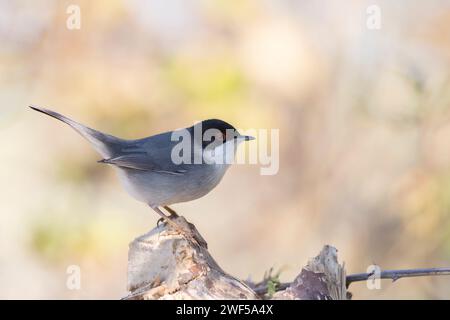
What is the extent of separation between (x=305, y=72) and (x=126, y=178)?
2.53 m

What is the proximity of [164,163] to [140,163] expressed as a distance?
0.16m

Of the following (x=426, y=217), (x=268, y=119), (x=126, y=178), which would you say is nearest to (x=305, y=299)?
(x=126, y=178)

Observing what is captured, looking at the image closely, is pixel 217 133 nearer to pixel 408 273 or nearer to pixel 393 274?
pixel 393 274

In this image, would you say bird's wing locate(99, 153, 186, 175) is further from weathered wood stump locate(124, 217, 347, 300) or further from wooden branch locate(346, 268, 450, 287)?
wooden branch locate(346, 268, 450, 287)

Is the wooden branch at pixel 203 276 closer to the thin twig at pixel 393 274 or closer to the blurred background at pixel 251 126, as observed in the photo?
the thin twig at pixel 393 274

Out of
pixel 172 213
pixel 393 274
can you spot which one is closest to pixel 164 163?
pixel 172 213

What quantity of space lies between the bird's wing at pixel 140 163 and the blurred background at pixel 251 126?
66.3 inches

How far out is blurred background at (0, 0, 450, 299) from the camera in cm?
556

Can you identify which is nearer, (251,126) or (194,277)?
(194,277)

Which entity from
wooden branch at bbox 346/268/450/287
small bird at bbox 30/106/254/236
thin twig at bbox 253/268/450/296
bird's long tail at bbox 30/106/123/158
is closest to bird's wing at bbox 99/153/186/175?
small bird at bbox 30/106/254/236

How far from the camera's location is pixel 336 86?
607cm

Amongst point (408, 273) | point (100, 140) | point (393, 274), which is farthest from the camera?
point (100, 140)

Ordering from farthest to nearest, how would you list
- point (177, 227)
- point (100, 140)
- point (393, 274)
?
point (100, 140) → point (177, 227) → point (393, 274)

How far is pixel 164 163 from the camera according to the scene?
4145 mm
